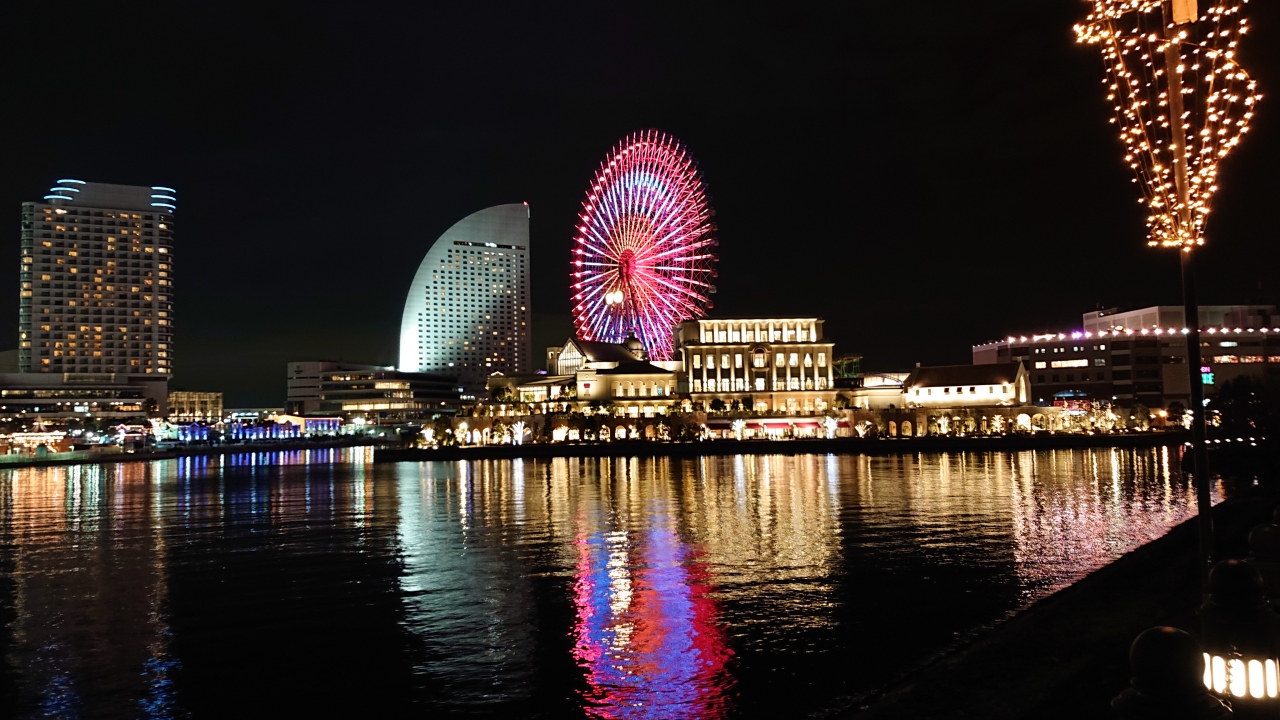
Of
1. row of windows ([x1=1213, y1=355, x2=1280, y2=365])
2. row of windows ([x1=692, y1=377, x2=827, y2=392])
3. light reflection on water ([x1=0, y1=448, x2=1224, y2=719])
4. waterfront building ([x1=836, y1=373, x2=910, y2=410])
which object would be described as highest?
row of windows ([x1=1213, y1=355, x2=1280, y2=365])

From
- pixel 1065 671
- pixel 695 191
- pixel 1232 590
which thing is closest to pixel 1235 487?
pixel 1065 671

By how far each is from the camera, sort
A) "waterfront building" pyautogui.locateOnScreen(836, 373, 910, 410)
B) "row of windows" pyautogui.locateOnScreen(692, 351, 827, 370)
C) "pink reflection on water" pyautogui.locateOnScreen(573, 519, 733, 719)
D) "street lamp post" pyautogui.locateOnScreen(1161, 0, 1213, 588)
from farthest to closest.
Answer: "row of windows" pyautogui.locateOnScreen(692, 351, 827, 370) → "waterfront building" pyautogui.locateOnScreen(836, 373, 910, 410) → "pink reflection on water" pyautogui.locateOnScreen(573, 519, 733, 719) → "street lamp post" pyautogui.locateOnScreen(1161, 0, 1213, 588)

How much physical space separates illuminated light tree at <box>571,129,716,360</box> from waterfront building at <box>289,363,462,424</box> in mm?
82014

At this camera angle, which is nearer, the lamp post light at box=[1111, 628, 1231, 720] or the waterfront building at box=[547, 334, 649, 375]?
the lamp post light at box=[1111, 628, 1231, 720]

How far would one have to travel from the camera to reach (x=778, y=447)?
90812mm

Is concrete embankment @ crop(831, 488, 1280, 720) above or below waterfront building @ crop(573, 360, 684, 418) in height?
below

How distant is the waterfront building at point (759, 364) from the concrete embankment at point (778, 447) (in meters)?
13.5

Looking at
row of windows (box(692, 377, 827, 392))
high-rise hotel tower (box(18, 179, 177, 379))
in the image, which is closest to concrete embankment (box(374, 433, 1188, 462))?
row of windows (box(692, 377, 827, 392))

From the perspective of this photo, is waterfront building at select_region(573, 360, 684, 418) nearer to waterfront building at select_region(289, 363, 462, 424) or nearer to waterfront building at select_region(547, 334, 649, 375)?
waterfront building at select_region(547, 334, 649, 375)

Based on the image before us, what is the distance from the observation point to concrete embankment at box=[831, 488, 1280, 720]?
7707 mm

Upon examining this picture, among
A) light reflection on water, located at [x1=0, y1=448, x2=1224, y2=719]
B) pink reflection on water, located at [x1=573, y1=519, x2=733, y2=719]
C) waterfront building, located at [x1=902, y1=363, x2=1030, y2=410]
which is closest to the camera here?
pink reflection on water, located at [x1=573, y1=519, x2=733, y2=719]

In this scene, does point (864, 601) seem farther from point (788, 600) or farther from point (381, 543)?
point (381, 543)

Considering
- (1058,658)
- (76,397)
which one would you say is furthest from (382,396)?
(1058,658)

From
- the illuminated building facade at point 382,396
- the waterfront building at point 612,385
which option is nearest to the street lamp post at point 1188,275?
the waterfront building at point 612,385
